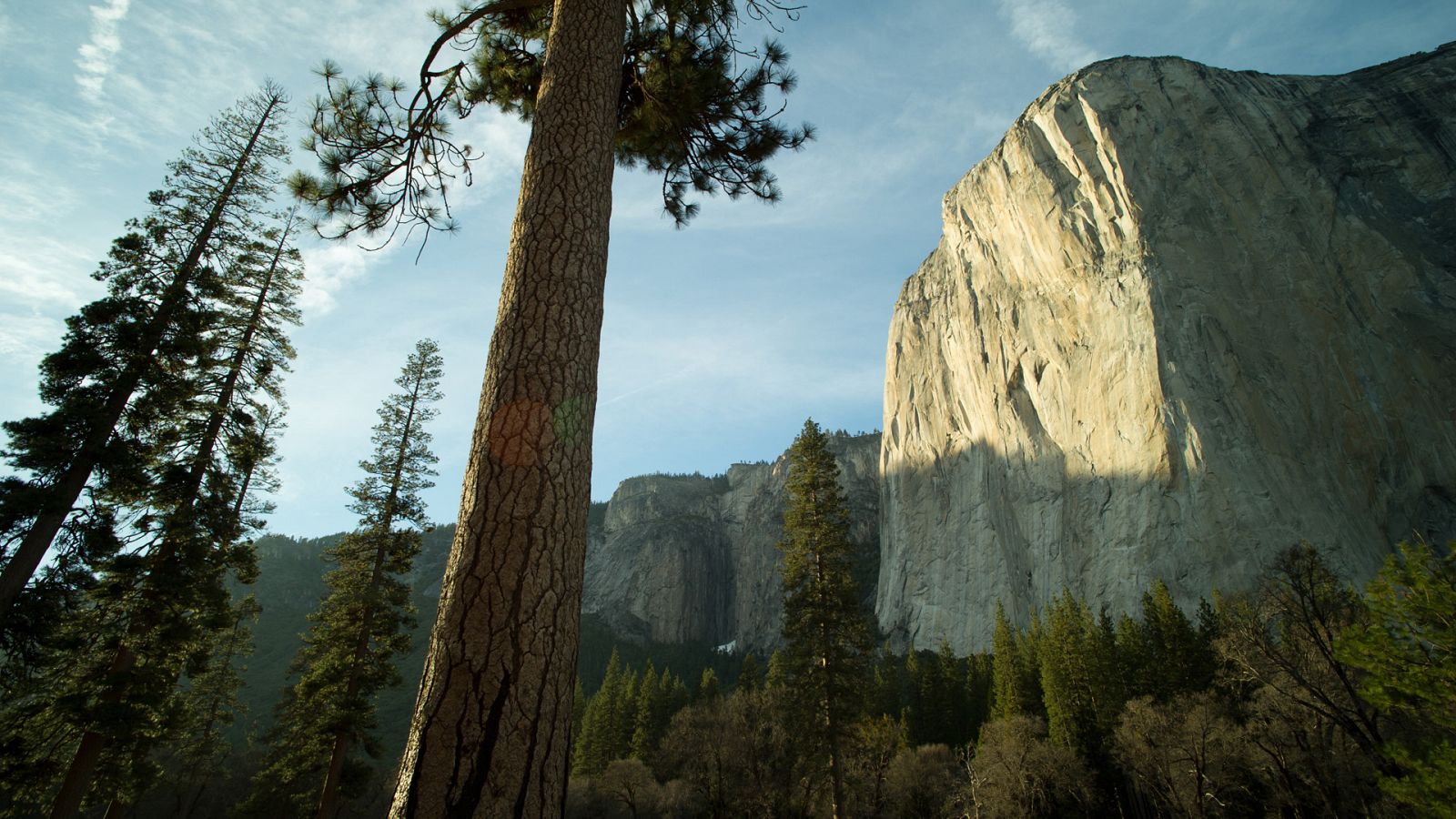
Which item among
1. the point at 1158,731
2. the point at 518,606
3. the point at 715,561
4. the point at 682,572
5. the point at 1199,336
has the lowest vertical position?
the point at 1158,731

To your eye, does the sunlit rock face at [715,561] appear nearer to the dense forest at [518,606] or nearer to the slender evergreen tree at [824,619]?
the dense forest at [518,606]

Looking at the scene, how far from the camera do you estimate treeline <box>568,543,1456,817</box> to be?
35.0 ft

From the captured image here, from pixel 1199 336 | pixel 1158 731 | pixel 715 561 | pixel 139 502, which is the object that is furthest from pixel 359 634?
pixel 715 561

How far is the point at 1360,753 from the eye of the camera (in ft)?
60.5

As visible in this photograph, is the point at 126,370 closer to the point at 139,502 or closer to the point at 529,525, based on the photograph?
the point at 139,502

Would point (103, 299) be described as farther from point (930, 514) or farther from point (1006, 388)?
point (930, 514)

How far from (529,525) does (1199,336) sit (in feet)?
176

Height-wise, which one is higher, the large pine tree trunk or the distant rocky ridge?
the distant rocky ridge

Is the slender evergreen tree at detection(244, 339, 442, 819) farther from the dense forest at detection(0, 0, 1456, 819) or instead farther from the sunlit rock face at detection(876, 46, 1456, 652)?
the sunlit rock face at detection(876, 46, 1456, 652)

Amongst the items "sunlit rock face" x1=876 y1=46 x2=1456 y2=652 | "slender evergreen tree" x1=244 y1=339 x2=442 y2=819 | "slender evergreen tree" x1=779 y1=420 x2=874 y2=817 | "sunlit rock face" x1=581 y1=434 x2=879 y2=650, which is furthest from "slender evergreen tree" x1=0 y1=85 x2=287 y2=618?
"sunlit rock face" x1=581 y1=434 x2=879 y2=650

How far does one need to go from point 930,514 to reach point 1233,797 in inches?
1772

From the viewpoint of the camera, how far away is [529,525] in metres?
2.48

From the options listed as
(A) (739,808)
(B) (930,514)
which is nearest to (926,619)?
(B) (930,514)

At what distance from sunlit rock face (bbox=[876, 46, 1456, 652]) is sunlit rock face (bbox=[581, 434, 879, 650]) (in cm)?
4035
